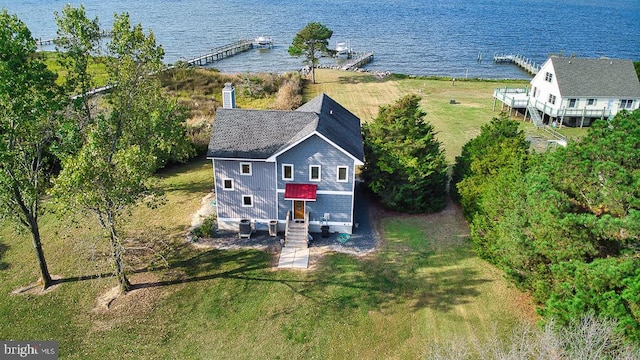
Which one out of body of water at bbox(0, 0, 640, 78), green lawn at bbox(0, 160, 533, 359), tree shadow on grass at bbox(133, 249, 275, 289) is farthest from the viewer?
body of water at bbox(0, 0, 640, 78)

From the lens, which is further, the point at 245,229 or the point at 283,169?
the point at 245,229

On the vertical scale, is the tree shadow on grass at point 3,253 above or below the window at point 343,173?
below

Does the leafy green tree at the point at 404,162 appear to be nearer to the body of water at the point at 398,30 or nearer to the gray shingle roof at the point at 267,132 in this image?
the gray shingle roof at the point at 267,132

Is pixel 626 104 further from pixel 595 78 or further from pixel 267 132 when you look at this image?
pixel 267 132

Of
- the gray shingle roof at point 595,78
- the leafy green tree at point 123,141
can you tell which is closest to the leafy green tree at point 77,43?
the leafy green tree at point 123,141

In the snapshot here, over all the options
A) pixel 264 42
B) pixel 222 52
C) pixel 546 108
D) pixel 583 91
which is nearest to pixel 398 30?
pixel 264 42

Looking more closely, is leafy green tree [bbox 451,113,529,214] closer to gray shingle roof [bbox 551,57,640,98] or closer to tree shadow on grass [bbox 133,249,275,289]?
tree shadow on grass [bbox 133,249,275,289]

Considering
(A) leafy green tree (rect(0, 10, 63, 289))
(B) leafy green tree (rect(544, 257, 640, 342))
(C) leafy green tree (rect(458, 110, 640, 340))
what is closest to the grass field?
(A) leafy green tree (rect(0, 10, 63, 289))
